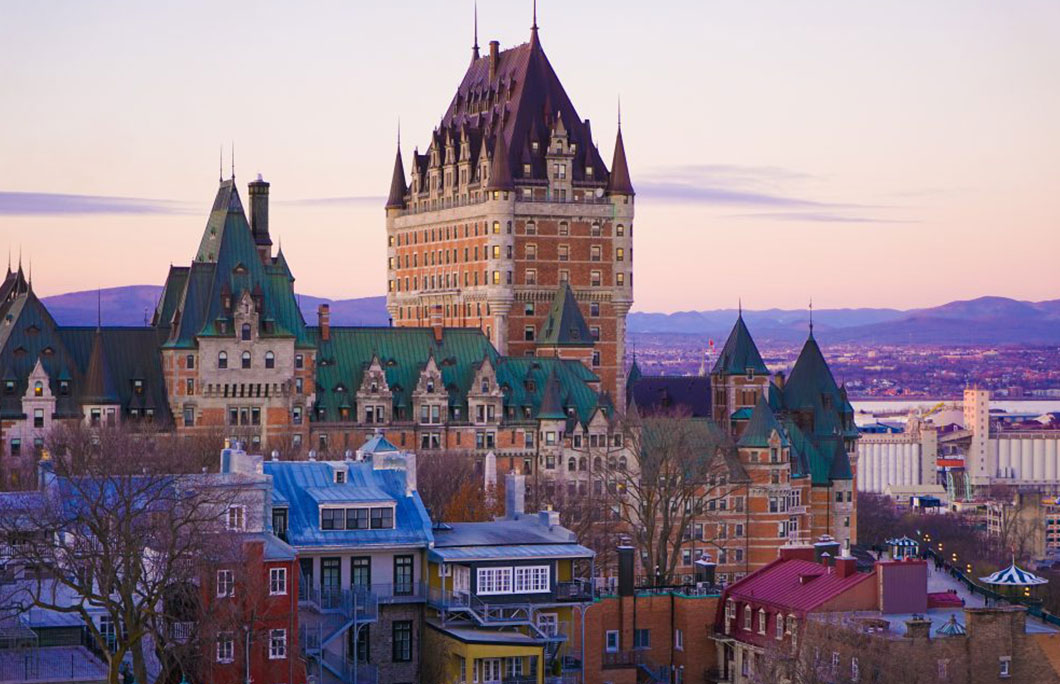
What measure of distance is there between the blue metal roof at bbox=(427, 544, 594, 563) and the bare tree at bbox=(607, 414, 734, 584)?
5744 cm

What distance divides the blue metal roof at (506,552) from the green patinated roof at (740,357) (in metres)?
87.7

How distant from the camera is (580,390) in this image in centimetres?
17825

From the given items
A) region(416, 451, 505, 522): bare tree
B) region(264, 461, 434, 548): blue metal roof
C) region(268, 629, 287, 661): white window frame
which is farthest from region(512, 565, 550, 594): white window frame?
region(416, 451, 505, 522): bare tree

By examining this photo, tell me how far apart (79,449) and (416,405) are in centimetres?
4022

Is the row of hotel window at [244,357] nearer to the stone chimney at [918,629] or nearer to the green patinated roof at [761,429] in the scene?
the green patinated roof at [761,429]

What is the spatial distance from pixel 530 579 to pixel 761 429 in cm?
7750

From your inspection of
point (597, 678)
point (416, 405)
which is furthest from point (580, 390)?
point (597, 678)

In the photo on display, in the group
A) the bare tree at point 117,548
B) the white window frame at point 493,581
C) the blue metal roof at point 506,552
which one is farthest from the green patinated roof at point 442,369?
the bare tree at point 117,548

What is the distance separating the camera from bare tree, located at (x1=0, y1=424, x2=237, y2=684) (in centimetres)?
8600

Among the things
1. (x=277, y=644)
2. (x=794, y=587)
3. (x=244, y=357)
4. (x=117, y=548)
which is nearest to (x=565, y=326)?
(x=244, y=357)

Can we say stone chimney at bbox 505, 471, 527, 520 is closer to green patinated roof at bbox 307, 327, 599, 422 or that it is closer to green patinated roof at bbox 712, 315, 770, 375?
green patinated roof at bbox 307, 327, 599, 422

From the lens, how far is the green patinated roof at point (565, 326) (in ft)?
619

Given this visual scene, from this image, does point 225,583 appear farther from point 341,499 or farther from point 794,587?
point 794,587

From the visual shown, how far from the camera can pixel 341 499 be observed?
98.8 metres
